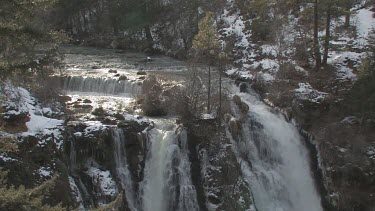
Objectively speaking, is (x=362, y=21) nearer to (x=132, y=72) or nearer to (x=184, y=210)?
(x=132, y=72)

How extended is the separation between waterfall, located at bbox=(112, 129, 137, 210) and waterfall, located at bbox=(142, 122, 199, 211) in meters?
0.54

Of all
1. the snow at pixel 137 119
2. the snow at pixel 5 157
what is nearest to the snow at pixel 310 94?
the snow at pixel 137 119

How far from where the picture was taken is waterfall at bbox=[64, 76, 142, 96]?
25500 millimetres

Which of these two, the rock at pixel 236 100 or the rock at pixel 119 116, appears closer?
the rock at pixel 119 116

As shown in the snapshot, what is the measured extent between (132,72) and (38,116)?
11909 mm

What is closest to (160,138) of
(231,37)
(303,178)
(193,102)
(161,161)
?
(161,161)

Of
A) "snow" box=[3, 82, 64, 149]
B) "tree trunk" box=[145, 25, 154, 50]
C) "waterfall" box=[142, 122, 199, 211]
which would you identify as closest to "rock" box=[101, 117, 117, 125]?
"waterfall" box=[142, 122, 199, 211]

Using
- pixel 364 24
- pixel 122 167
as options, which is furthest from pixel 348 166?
pixel 364 24

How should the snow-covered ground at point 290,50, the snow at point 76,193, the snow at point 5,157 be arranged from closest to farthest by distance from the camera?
the snow at point 5,157 < the snow at point 76,193 < the snow-covered ground at point 290,50

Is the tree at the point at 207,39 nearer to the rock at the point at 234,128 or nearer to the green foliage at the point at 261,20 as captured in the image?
the rock at the point at 234,128

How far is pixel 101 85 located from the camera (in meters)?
26.2

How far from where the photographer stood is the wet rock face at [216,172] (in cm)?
1816

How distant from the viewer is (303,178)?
20.3m

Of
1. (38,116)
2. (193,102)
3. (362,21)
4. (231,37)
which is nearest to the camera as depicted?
(38,116)
